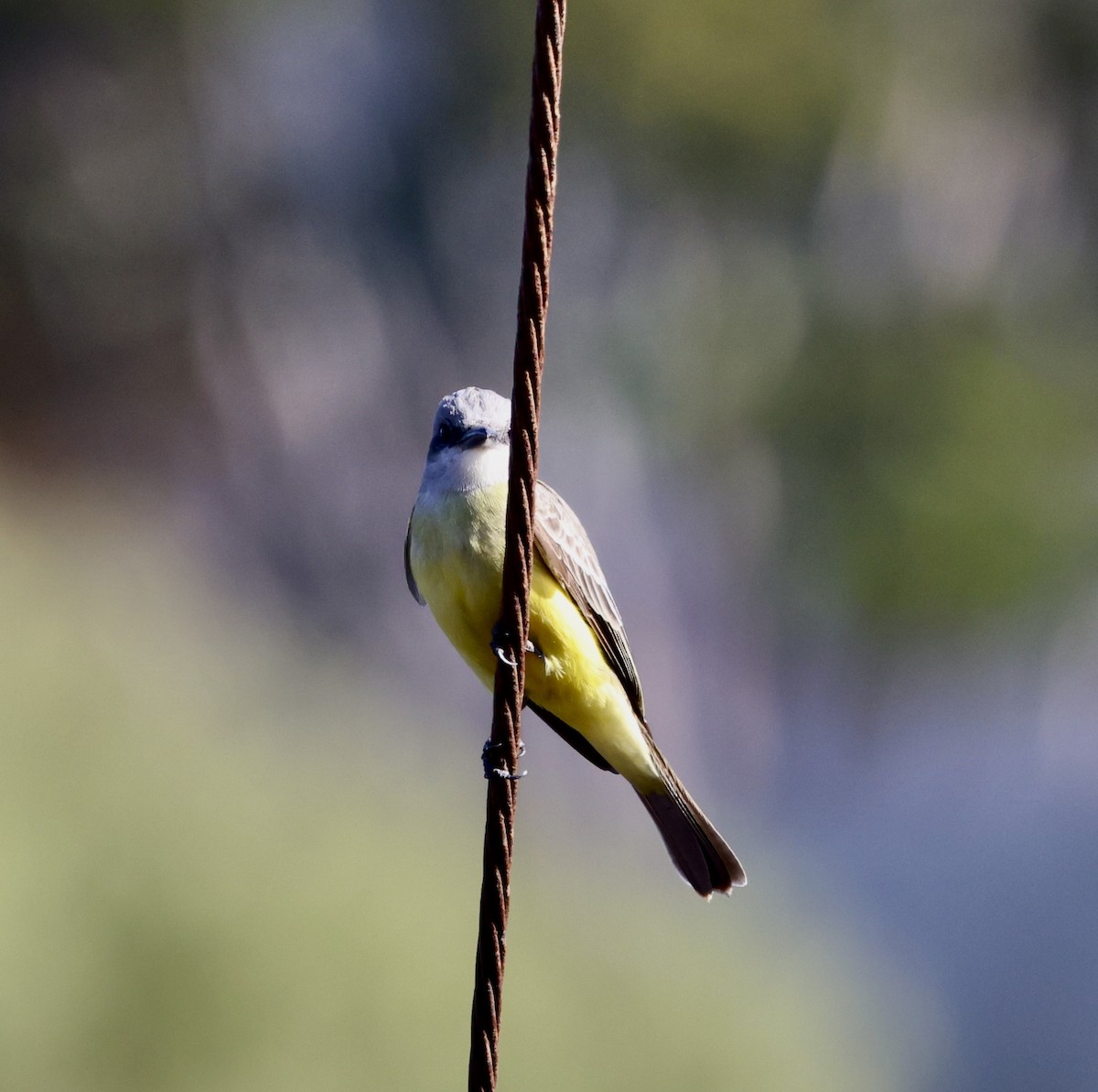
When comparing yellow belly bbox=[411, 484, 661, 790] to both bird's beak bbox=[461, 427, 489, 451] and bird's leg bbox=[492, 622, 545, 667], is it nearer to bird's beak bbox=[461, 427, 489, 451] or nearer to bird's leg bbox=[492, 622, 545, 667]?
bird's beak bbox=[461, 427, 489, 451]

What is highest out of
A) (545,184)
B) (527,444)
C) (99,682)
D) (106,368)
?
(106,368)

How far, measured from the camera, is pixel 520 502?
2.02 metres

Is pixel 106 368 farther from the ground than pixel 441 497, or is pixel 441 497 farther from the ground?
pixel 106 368

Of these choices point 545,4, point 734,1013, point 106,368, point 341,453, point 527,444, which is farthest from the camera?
point 106,368

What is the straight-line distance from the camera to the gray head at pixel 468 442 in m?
3.07

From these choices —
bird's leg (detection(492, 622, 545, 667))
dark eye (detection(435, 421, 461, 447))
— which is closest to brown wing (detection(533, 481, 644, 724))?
dark eye (detection(435, 421, 461, 447))

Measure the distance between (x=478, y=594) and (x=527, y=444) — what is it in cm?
102

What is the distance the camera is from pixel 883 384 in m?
12.7

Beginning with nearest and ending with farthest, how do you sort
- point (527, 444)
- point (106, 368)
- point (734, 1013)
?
1. point (527, 444)
2. point (734, 1013)
3. point (106, 368)

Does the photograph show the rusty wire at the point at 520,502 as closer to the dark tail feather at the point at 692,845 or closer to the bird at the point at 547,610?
the bird at the point at 547,610

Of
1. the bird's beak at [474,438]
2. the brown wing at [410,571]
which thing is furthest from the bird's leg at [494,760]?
the bird's beak at [474,438]

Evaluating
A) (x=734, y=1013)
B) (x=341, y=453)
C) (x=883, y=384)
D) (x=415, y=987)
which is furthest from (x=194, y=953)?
(x=883, y=384)

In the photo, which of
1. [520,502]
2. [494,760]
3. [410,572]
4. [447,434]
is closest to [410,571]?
[410,572]

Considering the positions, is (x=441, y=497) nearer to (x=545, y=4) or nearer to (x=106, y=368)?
(x=545, y=4)
